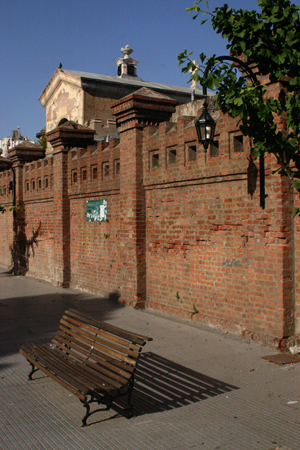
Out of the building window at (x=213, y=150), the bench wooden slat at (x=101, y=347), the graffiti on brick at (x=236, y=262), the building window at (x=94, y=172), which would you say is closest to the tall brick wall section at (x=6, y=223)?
the building window at (x=94, y=172)

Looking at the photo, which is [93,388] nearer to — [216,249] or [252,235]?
[252,235]

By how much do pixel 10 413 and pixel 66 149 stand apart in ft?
35.8

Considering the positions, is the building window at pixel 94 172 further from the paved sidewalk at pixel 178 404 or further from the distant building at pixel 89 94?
the distant building at pixel 89 94

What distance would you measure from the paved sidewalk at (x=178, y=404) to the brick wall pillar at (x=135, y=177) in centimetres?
256

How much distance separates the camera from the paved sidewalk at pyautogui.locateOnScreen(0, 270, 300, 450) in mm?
4523

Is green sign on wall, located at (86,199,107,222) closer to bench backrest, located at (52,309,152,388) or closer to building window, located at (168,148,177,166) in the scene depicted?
building window, located at (168,148,177,166)

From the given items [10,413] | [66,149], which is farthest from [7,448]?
[66,149]

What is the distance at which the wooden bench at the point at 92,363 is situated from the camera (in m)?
4.81

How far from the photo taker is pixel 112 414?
5.12m

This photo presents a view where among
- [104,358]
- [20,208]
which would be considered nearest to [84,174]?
[20,208]

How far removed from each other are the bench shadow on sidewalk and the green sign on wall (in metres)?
6.59

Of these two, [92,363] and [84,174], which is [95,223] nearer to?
[84,174]

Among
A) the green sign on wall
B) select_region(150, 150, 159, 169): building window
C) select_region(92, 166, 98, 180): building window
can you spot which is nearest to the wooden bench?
select_region(150, 150, 159, 169): building window

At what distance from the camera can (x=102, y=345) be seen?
18.6 ft
